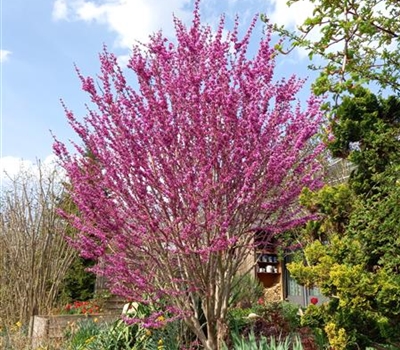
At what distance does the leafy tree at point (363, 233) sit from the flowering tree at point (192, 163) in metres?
0.41

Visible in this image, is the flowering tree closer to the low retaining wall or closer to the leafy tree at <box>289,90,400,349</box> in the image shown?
the leafy tree at <box>289,90,400,349</box>

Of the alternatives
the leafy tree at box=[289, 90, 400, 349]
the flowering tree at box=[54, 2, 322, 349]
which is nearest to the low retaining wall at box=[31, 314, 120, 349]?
the flowering tree at box=[54, 2, 322, 349]

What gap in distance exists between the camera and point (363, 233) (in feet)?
14.4

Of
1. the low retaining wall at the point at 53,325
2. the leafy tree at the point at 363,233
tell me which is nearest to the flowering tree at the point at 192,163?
the leafy tree at the point at 363,233

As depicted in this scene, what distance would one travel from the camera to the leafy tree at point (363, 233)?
409cm

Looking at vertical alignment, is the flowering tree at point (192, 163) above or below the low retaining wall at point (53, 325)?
above

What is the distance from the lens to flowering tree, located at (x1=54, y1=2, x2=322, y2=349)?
169 inches

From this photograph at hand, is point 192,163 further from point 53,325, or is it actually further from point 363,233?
point 53,325

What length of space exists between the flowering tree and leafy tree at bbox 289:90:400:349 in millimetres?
407

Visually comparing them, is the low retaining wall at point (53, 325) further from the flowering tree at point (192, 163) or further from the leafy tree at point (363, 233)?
the leafy tree at point (363, 233)

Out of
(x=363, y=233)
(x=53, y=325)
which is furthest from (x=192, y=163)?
(x=53, y=325)

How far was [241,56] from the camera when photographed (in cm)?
473

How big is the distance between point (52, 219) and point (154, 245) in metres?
5.55

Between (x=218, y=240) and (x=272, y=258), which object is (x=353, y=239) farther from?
(x=272, y=258)
